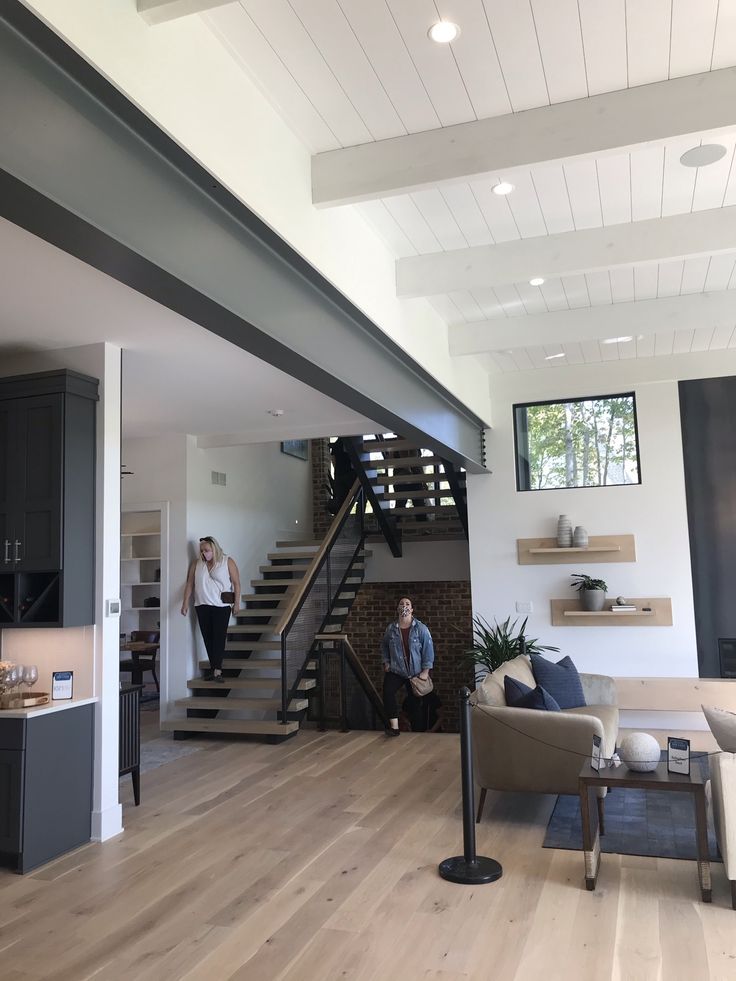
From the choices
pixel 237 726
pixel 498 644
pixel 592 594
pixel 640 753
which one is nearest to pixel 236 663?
pixel 237 726

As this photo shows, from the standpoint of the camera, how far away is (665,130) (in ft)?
10.1

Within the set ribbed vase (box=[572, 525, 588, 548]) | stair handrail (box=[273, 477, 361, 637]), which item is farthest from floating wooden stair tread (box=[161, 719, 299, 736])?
ribbed vase (box=[572, 525, 588, 548])

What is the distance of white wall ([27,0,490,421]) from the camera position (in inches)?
86.4

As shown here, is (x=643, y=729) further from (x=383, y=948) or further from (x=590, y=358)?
(x=383, y=948)

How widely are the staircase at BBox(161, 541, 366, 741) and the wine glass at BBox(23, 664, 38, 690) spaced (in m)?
3.03

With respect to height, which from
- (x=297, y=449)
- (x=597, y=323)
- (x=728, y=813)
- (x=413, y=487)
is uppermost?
(x=597, y=323)

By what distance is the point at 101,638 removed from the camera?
4.66m

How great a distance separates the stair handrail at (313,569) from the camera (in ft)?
24.6

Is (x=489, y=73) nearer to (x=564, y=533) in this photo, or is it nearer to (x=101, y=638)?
(x=101, y=638)

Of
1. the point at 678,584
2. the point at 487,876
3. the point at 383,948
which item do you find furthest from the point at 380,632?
the point at 383,948

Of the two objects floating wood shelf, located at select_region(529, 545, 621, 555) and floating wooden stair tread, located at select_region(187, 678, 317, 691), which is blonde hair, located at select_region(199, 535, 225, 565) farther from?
floating wood shelf, located at select_region(529, 545, 621, 555)

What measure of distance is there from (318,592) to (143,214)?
6043mm

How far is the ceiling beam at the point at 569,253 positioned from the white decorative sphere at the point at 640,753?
2613 mm

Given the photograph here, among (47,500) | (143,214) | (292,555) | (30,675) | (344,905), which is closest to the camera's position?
(143,214)
